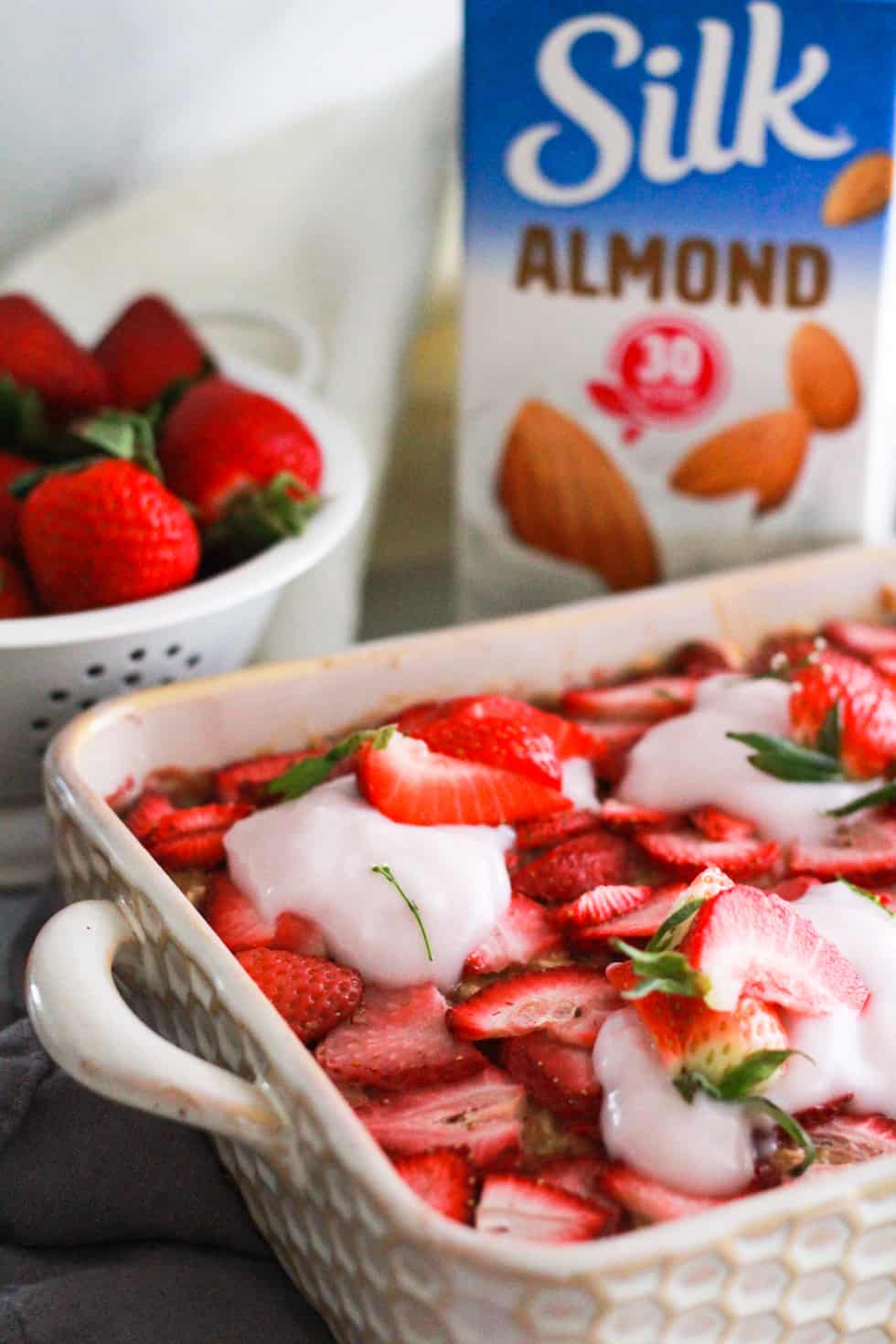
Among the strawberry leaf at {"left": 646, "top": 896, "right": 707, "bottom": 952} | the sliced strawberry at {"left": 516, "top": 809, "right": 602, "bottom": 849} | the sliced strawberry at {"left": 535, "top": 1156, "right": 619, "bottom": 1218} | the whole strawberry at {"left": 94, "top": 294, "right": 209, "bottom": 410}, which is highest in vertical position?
the whole strawberry at {"left": 94, "top": 294, "right": 209, "bottom": 410}

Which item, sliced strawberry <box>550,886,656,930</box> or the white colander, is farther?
the white colander

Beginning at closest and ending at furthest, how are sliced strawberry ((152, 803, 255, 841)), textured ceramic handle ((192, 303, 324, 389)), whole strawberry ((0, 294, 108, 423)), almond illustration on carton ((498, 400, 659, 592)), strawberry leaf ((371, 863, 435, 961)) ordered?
strawberry leaf ((371, 863, 435, 961)), sliced strawberry ((152, 803, 255, 841)), whole strawberry ((0, 294, 108, 423)), almond illustration on carton ((498, 400, 659, 592)), textured ceramic handle ((192, 303, 324, 389))

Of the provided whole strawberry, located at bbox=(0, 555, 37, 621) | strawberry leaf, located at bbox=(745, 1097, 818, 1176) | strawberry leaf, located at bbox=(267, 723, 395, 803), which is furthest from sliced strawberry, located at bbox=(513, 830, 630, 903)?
whole strawberry, located at bbox=(0, 555, 37, 621)

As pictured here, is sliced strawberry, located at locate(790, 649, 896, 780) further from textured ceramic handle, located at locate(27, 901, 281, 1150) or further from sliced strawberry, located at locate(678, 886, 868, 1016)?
textured ceramic handle, located at locate(27, 901, 281, 1150)

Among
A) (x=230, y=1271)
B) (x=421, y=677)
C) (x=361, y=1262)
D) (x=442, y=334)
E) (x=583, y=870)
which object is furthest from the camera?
(x=442, y=334)

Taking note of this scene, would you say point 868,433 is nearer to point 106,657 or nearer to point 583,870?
point 583,870

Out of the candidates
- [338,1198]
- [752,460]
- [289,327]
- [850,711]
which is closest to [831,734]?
[850,711]

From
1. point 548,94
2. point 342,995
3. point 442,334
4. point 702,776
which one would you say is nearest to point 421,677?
point 702,776

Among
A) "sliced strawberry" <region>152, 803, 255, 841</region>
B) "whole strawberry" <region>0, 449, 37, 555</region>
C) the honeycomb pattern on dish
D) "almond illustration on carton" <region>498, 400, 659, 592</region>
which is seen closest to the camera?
the honeycomb pattern on dish
